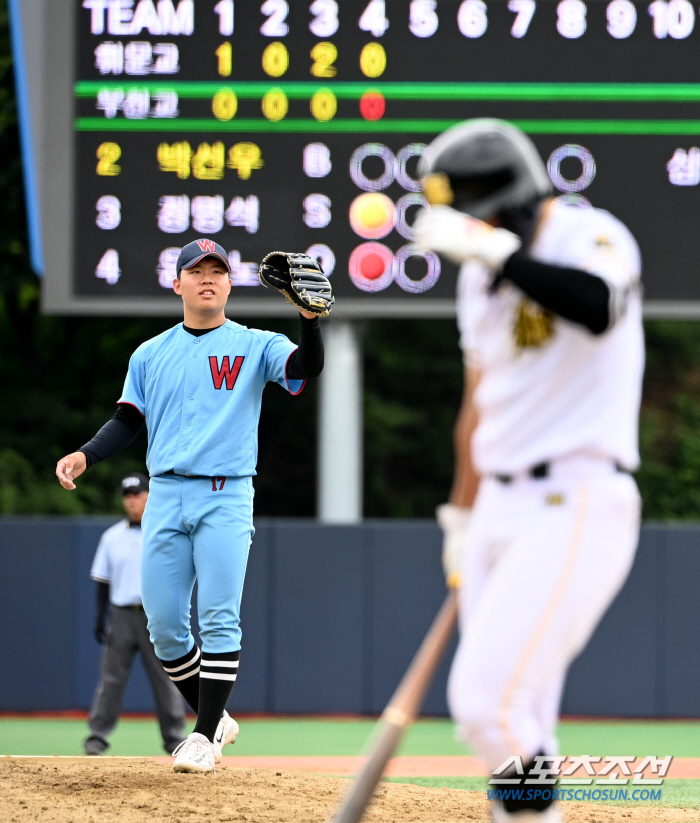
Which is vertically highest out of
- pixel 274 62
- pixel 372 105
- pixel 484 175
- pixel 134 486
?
pixel 274 62

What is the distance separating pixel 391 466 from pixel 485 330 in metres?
14.4

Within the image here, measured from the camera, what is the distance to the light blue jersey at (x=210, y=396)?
461 cm

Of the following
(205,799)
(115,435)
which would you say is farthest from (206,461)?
(205,799)

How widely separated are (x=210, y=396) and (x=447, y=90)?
15.2 feet

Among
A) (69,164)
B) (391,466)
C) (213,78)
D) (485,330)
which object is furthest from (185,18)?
(391,466)

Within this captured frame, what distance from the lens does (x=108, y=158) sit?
8656 millimetres

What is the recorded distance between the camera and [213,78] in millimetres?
8625

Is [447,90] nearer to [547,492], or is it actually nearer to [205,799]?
[205,799]

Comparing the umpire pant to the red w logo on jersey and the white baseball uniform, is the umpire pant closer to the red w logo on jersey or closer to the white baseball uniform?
the red w logo on jersey

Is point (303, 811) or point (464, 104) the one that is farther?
point (464, 104)

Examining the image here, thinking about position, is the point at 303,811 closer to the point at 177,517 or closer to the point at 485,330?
the point at 177,517

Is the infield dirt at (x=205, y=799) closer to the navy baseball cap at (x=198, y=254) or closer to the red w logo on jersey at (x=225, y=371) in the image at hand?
the red w logo on jersey at (x=225, y=371)

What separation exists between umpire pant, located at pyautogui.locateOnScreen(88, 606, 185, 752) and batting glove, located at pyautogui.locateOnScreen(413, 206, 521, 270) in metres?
4.70

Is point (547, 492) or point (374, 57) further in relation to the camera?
point (374, 57)
